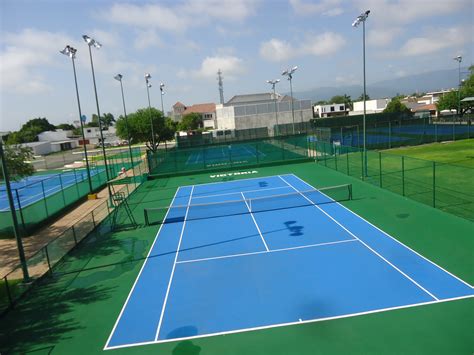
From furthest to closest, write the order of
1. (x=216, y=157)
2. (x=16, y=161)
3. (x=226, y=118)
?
(x=226, y=118), (x=216, y=157), (x=16, y=161)

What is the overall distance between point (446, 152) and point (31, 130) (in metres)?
109

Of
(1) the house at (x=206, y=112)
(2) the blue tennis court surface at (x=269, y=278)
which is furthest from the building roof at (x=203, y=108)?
(2) the blue tennis court surface at (x=269, y=278)

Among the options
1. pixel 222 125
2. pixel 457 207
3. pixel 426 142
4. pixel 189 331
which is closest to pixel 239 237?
pixel 189 331

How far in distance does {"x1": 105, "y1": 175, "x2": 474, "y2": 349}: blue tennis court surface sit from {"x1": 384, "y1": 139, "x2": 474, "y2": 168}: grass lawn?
612 inches

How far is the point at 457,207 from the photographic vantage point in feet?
53.5

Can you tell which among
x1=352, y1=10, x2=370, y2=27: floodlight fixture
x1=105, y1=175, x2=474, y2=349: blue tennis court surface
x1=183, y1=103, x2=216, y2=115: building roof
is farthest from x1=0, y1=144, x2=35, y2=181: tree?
x1=183, y1=103, x2=216, y2=115: building roof

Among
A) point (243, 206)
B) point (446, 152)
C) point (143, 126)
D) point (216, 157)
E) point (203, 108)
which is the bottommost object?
point (243, 206)

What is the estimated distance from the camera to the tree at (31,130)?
310ft

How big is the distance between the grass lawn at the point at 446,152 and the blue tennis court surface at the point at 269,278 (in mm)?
15557

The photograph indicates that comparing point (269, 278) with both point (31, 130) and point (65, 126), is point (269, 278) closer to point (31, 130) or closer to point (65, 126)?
point (31, 130)

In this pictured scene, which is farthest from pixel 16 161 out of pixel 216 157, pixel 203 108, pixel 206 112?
pixel 203 108

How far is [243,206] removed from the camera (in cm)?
2006

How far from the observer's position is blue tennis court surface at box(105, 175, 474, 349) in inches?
363

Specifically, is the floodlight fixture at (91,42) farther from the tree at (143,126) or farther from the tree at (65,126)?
the tree at (65,126)
